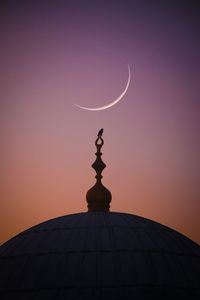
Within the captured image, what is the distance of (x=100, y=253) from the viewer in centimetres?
2570

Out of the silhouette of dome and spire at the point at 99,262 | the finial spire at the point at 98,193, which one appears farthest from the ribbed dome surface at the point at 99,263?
the finial spire at the point at 98,193

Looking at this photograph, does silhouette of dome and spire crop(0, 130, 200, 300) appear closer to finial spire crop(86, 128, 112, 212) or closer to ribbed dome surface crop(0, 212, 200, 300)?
ribbed dome surface crop(0, 212, 200, 300)

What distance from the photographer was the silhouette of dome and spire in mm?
24547

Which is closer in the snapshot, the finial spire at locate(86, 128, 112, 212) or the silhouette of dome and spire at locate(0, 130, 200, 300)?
the silhouette of dome and spire at locate(0, 130, 200, 300)

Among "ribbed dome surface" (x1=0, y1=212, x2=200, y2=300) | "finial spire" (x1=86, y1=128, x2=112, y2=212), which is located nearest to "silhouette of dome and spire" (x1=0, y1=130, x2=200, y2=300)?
"ribbed dome surface" (x1=0, y1=212, x2=200, y2=300)

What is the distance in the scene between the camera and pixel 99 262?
82.9 ft

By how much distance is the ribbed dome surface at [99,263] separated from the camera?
2453 cm

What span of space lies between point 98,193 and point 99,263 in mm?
7156

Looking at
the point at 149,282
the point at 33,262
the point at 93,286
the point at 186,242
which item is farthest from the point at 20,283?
the point at 186,242

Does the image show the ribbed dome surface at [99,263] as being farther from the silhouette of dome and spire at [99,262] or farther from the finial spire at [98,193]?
the finial spire at [98,193]

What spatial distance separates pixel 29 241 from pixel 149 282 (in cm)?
563

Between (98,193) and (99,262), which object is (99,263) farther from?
(98,193)

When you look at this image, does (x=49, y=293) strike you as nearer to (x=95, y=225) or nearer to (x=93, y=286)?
(x=93, y=286)

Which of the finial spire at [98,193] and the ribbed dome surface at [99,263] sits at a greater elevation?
the finial spire at [98,193]
